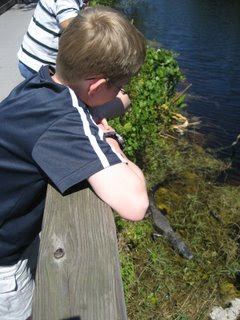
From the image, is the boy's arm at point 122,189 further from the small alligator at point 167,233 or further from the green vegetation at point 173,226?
the small alligator at point 167,233

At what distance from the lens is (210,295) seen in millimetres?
4121

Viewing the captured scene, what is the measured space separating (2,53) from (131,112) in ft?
10.8

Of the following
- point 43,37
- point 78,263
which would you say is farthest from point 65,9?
point 78,263

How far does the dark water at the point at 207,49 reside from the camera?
8594mm

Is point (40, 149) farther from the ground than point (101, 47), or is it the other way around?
point (101, 47)

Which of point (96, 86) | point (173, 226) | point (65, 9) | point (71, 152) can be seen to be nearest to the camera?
point (71, 152)

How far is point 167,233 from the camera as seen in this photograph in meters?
4.73

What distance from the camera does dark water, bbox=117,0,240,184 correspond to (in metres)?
8.59

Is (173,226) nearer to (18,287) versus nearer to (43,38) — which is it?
(43,38)

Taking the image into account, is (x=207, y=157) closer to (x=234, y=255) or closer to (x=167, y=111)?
(x=167, y=111)

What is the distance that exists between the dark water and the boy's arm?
546 cm

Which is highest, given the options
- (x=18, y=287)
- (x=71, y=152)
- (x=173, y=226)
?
(x=71, y=152)

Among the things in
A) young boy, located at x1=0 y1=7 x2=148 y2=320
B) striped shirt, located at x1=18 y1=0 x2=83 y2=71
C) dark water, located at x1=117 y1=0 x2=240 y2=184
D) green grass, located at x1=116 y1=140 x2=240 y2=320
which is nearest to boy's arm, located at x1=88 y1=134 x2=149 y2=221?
young boy, located at x1=0 y1=7 x2=148 y2=320

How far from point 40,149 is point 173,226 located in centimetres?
384
